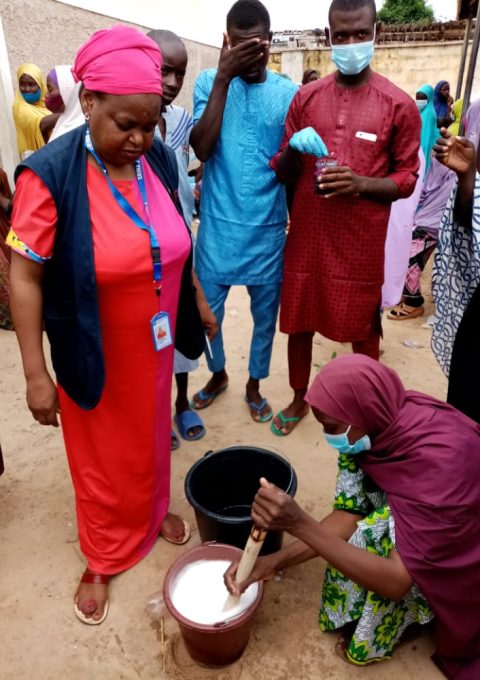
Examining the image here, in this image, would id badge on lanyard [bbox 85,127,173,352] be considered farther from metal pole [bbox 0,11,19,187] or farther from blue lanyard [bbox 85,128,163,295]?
metal pole [bbox 0,11,19,187]

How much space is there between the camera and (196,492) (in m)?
2.10

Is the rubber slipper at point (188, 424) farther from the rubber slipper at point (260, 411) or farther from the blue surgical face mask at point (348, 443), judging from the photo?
the blue surgical face mask at point (348, 443)

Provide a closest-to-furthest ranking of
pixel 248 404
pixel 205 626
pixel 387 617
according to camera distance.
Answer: pixel 205 626, pixel 387 617, pixel 248 404

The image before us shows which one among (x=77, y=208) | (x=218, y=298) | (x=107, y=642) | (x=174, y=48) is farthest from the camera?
(x=218, y=298)

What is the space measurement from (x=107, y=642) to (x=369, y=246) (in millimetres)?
2081

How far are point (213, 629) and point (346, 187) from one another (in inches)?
72.6

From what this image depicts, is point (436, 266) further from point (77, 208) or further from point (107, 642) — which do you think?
point (107, 642)

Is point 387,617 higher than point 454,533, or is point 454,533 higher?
point 454,533

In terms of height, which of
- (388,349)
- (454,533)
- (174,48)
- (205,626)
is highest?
(174,48)

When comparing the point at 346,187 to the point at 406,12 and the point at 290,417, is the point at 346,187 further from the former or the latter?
the point at 406,12

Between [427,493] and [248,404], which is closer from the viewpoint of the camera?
[427,493]

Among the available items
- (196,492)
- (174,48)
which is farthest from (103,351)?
(174,48)

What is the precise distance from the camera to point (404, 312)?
4.79 metres

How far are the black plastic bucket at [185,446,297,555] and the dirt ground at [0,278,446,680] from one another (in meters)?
0.22
